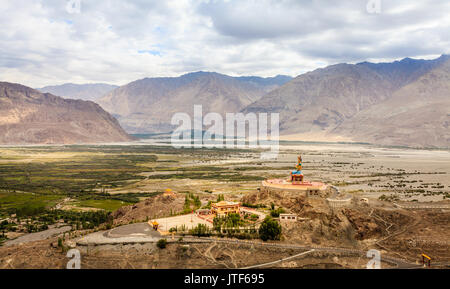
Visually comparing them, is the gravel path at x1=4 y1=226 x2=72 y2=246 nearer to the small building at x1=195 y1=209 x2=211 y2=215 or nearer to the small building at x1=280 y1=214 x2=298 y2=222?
the small building at x1=195 y1=209 x2=211 y2=215

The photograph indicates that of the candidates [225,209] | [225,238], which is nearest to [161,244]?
[225,238]

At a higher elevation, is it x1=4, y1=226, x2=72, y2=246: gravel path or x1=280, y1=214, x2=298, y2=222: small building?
x1=280, y1=214, x2=298, y2=222: small building

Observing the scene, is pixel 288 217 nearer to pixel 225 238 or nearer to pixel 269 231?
pixel 269 231

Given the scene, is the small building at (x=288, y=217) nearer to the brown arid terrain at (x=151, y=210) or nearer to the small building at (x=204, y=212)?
the small building at (x=204, y=212)

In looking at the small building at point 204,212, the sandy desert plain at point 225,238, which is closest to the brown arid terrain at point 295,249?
the sandy desert plain at point 225,238

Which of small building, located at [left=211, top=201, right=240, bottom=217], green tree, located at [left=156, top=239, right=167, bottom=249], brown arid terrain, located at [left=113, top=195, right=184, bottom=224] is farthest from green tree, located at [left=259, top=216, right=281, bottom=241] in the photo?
brown arid terrain, located at [left=113, top=195, right=184, bottom=224]

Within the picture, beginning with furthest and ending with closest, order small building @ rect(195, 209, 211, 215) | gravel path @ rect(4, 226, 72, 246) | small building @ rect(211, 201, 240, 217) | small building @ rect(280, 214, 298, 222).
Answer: small building @ rect(195, 209, 211, 215)
small building @ rect(211, 201, 240, 217)
gravel path @ rect(4, 226, 72, 246)
small building @ rect(280, 214, 298, 222)
